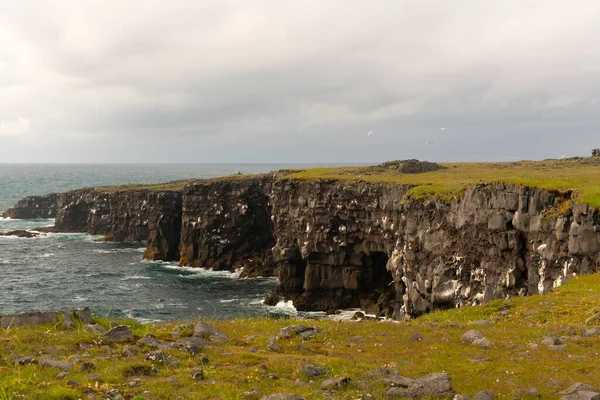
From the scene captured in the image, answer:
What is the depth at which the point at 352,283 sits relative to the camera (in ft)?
215

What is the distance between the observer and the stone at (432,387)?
36.0 ft

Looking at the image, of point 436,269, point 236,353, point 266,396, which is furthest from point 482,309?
point 436,269

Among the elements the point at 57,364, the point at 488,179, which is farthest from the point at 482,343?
the point at 488,179

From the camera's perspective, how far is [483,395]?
429 inches

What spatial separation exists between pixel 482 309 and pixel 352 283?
43.4 metres

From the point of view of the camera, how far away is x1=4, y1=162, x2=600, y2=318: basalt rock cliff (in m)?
35.2

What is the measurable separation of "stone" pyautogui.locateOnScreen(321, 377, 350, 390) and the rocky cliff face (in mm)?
166003

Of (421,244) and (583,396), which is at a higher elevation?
(583,396)

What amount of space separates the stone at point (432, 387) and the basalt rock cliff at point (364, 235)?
75.3 ft

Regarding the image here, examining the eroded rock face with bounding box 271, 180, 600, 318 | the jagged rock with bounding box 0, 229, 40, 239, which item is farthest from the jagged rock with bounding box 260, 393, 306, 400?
the jagged rock with bounding box 0, 229, 40, 239

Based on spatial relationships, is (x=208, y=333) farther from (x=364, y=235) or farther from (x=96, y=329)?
(x=364, y=235)

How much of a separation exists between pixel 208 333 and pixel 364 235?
47701 millimetres

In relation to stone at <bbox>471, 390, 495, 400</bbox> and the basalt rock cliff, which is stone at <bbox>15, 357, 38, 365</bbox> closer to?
stone at <bbox>471, 390, 495, 400</bbox>

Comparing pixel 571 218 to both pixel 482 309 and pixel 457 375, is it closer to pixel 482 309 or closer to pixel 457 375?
pixel 482 309
